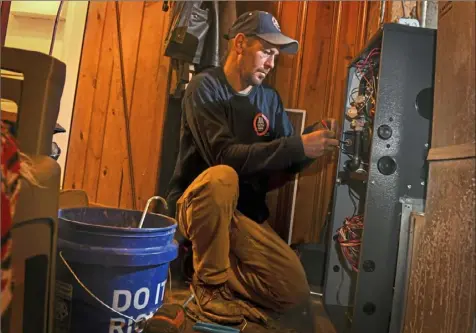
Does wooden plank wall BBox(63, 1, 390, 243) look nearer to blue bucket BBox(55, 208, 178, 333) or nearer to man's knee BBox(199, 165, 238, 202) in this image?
man's knee BBox(199, 165, 238, 202)

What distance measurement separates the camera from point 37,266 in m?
0.74

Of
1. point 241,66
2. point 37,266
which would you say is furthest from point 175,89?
point 37,266

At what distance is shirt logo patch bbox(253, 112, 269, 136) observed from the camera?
170 centimetres

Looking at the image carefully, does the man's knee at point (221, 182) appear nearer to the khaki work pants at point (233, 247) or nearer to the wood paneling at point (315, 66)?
the khaki work pants at point (233, 247)

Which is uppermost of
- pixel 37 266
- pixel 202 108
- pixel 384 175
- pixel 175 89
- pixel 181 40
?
pixel 181 40

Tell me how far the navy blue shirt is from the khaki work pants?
0.32 feet

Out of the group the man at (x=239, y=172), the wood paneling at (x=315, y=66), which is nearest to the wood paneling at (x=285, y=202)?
the wood paneling at (x=315, y=66)

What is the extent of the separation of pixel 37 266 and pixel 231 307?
75cm

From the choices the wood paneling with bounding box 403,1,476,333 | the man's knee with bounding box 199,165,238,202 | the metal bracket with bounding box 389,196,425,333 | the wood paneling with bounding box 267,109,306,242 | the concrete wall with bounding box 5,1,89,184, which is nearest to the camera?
the wood paneling with bounding box 403,1,476,333

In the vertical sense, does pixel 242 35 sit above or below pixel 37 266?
above

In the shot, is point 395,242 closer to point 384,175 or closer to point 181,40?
point 384,175

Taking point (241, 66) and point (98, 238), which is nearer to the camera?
point (98, 238)

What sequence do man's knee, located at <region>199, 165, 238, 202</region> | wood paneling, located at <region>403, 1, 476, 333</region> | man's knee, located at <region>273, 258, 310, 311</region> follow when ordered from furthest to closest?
1. man's knee, located at <region>273, 258, 310, 311</region>
2. man's knee, located at <region>199, 165, 238, 202</region>
3. wood paneling, located at <region>403, 1, 476, 333</region>

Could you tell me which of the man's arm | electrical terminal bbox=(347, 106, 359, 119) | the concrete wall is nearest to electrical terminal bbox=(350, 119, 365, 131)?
electrical terminal bbox=(347, 106, 359, 119)
